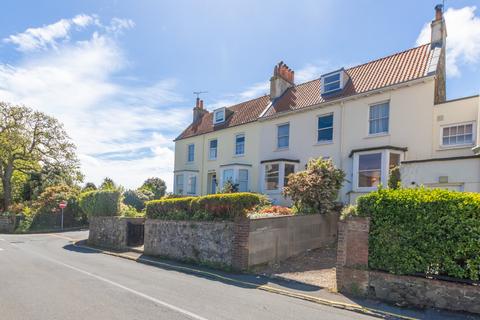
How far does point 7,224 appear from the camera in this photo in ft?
111

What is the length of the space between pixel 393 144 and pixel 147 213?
473 inches

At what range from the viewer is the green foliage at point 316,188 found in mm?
13625

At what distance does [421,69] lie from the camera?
16.6 m

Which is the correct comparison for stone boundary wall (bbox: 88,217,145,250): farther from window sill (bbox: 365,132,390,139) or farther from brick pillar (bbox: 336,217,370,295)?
window sill (bbox: 365,132,390,139)

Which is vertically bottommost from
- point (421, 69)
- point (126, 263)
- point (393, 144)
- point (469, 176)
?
point (126, 263)

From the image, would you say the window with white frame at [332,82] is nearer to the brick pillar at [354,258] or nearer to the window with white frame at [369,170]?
the window with white frame at [369,170]

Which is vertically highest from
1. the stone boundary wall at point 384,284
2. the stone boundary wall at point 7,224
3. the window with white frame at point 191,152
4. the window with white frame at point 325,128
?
the window with white frame at point 325,128

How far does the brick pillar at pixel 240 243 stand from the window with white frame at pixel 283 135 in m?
11.1

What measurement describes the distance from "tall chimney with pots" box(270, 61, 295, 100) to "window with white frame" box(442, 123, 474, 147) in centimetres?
1176

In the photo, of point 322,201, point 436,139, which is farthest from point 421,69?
point 322,201

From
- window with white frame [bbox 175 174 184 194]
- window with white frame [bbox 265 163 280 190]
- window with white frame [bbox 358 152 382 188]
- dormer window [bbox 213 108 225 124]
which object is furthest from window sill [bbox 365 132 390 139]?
window with white frame [bbox 175 174 184 194]

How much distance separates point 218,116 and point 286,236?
1780cm

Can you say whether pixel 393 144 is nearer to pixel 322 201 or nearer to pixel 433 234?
pixel 322 201

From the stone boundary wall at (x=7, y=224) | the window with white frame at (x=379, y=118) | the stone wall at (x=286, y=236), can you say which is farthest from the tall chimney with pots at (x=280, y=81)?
the stone boundary wall at (x=7, y=224)
